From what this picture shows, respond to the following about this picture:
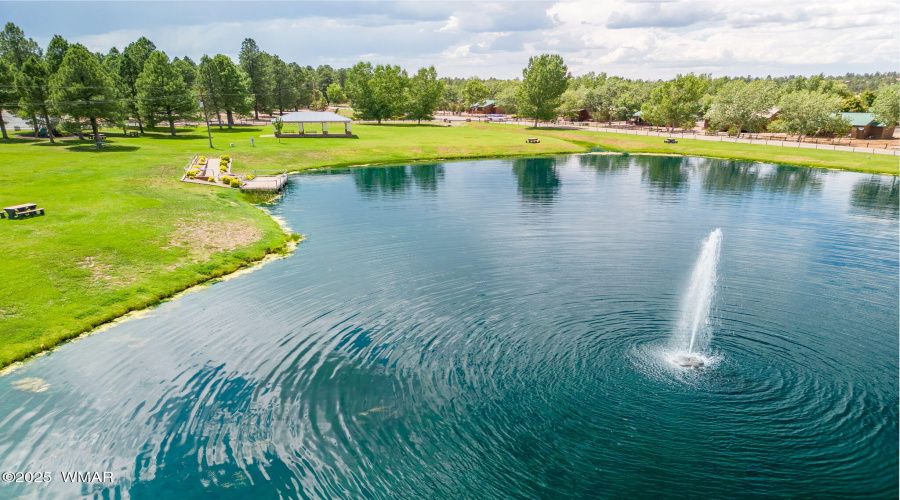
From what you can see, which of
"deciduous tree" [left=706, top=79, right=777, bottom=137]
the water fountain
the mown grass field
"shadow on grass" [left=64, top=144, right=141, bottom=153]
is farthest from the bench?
"deciduous tree" [left=706, top=79, right=777, bottom=137]

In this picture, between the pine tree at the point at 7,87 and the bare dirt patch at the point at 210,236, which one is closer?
the bare dirt patch at the point at 210,236

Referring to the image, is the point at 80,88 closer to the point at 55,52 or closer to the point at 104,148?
the point at 104,148

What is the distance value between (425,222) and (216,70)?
345 ft

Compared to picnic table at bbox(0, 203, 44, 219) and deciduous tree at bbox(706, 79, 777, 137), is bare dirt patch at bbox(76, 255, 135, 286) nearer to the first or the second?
picnic table at bbox(0, 203, 44, 219)

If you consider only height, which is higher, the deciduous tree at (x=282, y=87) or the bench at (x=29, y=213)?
the deciduous tree at (x=282, y=87)

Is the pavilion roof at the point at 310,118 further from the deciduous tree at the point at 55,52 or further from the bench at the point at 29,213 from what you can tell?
the bench at the point at 29,213

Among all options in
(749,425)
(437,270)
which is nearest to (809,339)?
(749,425)

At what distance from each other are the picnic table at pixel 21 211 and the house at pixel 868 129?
554 feet

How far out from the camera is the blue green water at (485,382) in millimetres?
15445

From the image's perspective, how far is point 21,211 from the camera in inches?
1528

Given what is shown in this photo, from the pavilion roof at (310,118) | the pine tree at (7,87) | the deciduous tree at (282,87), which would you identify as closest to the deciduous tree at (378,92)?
the deciduous tree at (282,87)

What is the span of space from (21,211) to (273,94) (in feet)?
438

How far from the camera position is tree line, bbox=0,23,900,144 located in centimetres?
8081

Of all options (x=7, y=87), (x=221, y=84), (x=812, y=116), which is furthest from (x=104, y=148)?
(x=812, y=116)
